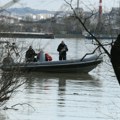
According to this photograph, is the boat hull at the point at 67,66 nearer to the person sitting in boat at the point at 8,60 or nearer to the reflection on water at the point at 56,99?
the reflection on water at the point at 56,99

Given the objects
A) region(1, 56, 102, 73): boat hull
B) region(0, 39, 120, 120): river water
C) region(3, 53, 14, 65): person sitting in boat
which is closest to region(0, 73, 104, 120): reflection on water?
region(0, 39, 120, 120): river water

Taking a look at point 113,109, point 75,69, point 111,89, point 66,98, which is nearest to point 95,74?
point 75,69

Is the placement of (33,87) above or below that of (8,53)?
below

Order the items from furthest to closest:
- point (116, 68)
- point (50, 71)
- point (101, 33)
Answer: point (50, 71) < point (101, 33) < point (116, 68)

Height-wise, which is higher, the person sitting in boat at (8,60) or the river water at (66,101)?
the person sitting in boat at (8,60)

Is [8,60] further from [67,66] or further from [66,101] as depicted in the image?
[67,66]

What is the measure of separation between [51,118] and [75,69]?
1651 cm

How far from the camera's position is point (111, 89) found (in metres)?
21.9

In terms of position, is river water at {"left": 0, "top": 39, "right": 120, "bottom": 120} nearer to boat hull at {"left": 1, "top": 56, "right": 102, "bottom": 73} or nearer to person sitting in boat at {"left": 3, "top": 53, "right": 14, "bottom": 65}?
person sitting in boat at {"left": 3, "top": 53, "right": 14, "bottom": 65}

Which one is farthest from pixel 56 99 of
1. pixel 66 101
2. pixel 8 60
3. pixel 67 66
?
pixel 67 66

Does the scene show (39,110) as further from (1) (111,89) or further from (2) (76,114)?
(1) (111,89)

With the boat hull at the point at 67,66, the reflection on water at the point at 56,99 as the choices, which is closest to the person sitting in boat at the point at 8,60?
the reflection on water at the point at 56,99

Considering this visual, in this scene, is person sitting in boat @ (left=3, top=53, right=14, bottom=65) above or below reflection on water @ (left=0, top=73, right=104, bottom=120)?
above

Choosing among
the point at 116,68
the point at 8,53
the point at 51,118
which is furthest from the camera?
the point at 51,118
